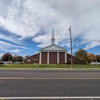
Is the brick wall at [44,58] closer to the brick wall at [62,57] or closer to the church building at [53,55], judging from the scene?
the church building at [53,55]

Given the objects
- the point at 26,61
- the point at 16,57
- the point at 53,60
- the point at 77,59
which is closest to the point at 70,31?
the point at 53,60

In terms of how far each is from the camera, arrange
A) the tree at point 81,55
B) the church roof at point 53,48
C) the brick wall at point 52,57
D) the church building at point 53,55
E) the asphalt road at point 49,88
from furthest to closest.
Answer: the tree at point 81,55 < the church roof at point 53,48 < the church building at point 53,55 < the brick wall at point 52,57 < the asphalt road at point 49,88

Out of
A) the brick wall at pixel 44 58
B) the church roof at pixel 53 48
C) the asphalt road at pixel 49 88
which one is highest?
the church roof at pixel 53 48

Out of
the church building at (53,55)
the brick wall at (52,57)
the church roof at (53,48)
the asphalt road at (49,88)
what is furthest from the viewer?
the church roof at (53,48)

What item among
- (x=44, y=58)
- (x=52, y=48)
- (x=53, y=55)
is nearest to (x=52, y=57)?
(x=53, y=55)

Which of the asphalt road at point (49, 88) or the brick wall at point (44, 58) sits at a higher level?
the brick wall at point (44, 58)

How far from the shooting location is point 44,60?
55.3 meters

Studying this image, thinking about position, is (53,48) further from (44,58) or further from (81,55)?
(81,55)

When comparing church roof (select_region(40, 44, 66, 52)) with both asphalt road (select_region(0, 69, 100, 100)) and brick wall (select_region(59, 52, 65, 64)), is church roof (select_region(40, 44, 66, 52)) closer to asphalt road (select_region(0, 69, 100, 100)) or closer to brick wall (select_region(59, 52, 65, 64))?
brick wall (select_region(59, 52, 65, 64))

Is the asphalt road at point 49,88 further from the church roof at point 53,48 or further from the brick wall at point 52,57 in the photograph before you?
the church roof at point 53,48

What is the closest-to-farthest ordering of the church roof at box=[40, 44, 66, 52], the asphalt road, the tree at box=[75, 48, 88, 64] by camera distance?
the asphalt road, the church roof at box=[40, 44, 66, 52], the tree at box=[75, 48, 88, 64]

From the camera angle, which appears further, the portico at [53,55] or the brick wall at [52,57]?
the portico at [53,55]

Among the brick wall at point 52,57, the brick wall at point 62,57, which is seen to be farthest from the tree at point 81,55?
the brick wall at point 52,57

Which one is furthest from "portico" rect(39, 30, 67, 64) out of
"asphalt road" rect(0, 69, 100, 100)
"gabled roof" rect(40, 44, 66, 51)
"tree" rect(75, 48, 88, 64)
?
"asphalt road" rect(0, 69, 100, 100)
